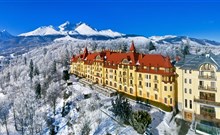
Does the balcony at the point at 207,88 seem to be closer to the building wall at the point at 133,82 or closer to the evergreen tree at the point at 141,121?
the building wall at the point at 133,82

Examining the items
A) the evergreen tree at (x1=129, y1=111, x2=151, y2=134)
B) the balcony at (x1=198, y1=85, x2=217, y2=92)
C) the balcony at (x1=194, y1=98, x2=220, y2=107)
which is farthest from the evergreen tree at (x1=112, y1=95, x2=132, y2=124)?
the balcony at (x1=198, y1=85, x2=217, y2=92)

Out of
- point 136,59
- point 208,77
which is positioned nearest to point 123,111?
point 208,77

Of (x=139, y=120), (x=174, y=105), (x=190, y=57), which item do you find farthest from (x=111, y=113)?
(x=190, y=57)

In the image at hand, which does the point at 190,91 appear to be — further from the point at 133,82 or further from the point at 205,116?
the point at 133,82

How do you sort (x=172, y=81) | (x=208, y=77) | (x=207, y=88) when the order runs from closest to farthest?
(x=208, y=77) → (x=207, y=88) → (x=172, y=81)

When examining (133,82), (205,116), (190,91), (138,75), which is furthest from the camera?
(133,82)

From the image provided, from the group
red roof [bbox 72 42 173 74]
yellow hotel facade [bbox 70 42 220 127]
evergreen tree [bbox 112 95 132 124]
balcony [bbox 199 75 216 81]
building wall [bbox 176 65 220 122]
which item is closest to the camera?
balcony [bbox 199 75 216 81]

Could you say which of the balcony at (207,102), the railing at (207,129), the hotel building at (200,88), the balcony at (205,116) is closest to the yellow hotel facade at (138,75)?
the hotel building at (200,88)

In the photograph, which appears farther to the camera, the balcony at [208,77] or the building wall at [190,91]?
the building wall at [190,91]

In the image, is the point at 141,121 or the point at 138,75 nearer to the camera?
the point at 141,121

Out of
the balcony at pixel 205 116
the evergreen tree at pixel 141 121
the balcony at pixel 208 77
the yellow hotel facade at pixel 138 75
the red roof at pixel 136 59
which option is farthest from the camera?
the red roof at pixel 136 59

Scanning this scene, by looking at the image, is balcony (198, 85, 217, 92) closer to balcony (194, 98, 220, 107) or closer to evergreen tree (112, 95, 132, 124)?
balcony (194, 98, 220, 107)
